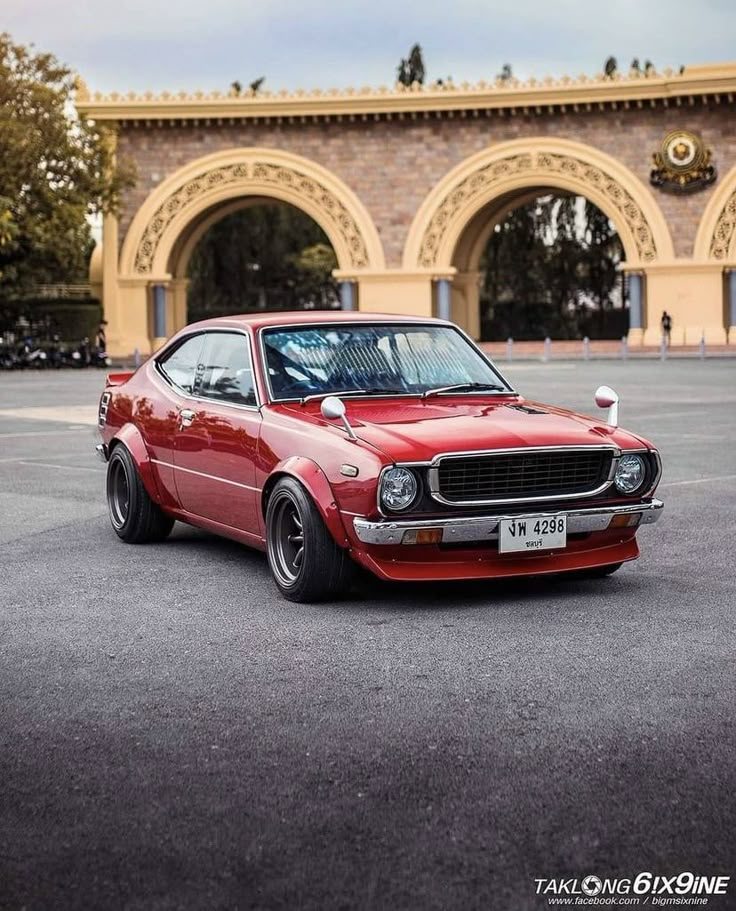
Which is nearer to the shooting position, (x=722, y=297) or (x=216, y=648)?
(x=216, y=648)

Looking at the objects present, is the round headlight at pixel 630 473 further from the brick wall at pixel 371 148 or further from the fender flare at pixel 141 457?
the brick wall at pixel 371 148

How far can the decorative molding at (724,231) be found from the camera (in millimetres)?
48062

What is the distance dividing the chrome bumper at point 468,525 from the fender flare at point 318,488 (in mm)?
152

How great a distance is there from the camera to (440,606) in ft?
22.9

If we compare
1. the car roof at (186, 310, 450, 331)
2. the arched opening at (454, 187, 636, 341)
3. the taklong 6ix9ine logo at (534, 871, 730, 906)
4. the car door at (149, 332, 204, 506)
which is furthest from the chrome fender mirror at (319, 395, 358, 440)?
the arched opening at (454, 187, 636, 341)

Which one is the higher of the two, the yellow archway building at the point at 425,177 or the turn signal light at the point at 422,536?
the yellow archway building at the point at 425,177

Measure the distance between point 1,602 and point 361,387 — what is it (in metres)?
2.26

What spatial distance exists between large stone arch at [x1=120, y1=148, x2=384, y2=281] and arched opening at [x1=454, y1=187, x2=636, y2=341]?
9.38m

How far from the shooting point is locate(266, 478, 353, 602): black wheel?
6.92 metres

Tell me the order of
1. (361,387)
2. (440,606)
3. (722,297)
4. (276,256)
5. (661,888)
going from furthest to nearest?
(276,256)
(722,297)
(361,387)
(440,606)
(661,888)

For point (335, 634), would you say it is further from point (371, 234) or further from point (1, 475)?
point (371, 234)

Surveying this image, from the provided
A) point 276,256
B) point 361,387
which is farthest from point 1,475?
point 276,256

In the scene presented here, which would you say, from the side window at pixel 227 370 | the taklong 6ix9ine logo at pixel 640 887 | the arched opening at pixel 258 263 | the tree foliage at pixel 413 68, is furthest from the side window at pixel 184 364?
the tree foliage at pixel 413 68

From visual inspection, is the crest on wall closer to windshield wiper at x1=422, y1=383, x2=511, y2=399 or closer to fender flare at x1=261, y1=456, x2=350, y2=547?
windshield wiper at x1=422, y1=383, x2=511, y2=399
